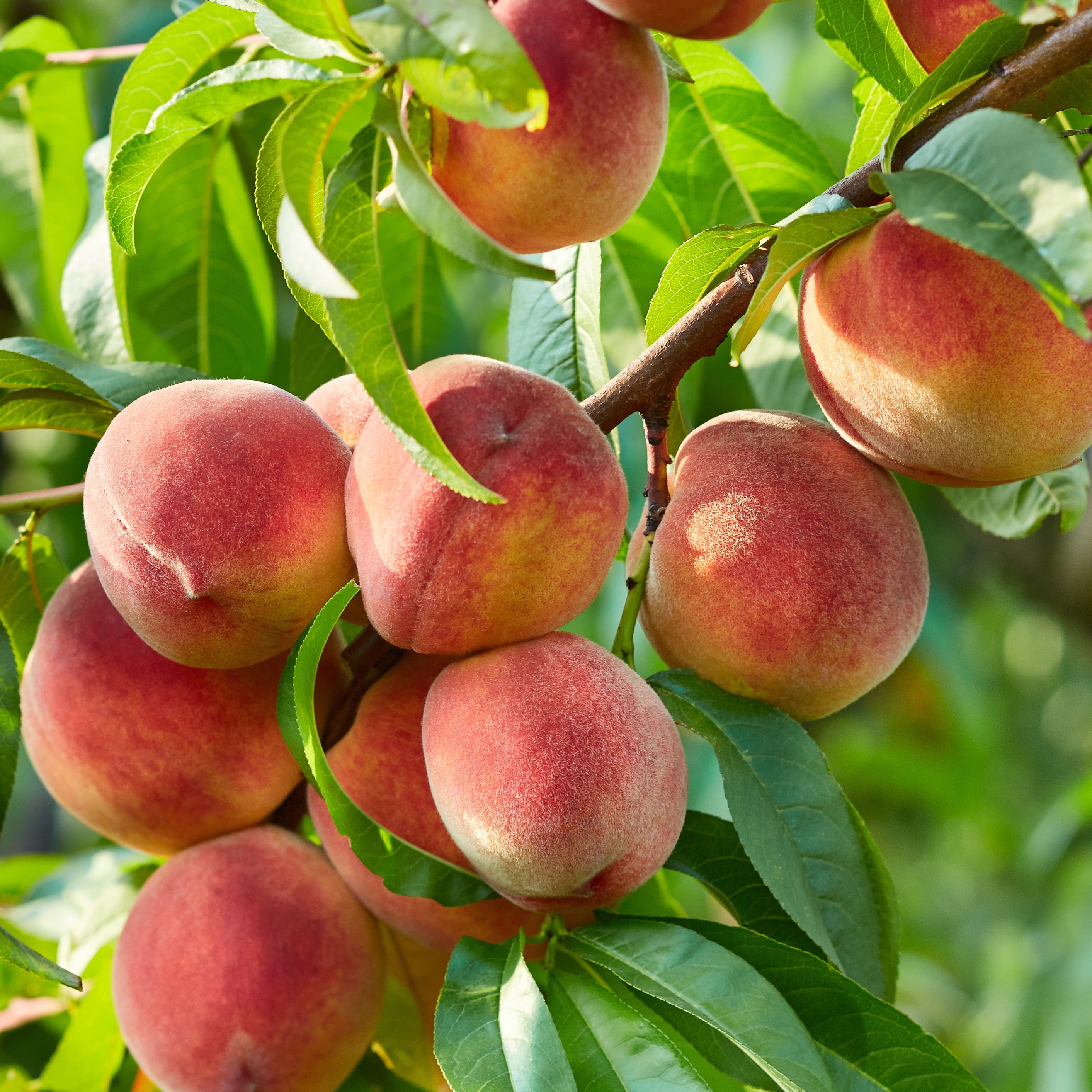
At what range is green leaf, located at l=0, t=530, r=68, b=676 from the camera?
30.7 inches

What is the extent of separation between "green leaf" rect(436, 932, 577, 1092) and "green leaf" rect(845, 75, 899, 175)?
51 cm

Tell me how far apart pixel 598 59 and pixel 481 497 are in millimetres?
188

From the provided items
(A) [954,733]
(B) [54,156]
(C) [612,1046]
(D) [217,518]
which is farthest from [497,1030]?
(A) [954,733]

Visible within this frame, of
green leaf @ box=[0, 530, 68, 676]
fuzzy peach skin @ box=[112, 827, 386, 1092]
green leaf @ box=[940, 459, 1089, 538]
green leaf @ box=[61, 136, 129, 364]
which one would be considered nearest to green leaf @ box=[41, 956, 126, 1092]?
fuzzy peach skin @ box=[112, 827, 386, 1092]

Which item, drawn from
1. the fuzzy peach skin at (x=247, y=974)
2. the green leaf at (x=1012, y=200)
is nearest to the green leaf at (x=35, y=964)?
the fuzzy peach skin at (x=247, y=974)

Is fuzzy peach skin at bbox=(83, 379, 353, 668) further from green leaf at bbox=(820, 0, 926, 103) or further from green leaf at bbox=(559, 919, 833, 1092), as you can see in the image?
green leaf at bbox=(820, 0, 926, 103)

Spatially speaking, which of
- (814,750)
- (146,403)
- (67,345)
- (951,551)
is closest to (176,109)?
(146,403)

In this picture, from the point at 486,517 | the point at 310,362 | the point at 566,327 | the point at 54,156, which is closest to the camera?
the point at 486,517

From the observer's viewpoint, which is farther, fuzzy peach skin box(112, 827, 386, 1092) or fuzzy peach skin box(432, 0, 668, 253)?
fuzzy peach skin box(112, 827, 386, 1092)

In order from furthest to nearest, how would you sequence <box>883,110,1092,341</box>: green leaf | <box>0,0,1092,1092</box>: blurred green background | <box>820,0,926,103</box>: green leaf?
<box>0,0,1092,1092</box>: blurred green background
<box>820,0,926,103</box>: green leaf
<box>883,110,1092,341</box>: green leaf

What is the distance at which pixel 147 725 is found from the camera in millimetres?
671

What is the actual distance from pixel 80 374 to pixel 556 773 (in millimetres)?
425

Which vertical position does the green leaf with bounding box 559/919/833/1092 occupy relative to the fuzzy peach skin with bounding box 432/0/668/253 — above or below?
below

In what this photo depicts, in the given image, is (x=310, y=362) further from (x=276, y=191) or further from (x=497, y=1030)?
(x=497, y=1030)
